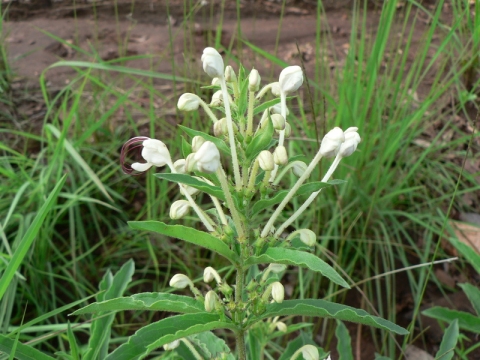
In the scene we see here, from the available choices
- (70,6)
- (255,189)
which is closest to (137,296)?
(255,189)

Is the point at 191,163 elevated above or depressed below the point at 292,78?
below

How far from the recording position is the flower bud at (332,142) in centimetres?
101

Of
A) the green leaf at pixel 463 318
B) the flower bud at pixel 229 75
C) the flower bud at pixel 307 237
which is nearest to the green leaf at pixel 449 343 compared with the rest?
the green leaf at pixel 463 318

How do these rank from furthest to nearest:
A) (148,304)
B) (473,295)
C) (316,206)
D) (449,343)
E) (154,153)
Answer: (316,206) → (473,295) → (449,343) → (154,153) → (148,304)

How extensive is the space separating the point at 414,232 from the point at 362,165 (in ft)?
1.29

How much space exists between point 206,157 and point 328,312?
349mm

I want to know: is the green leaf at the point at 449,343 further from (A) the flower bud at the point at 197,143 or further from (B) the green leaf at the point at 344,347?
(A) the flower bud at the point at 197,143

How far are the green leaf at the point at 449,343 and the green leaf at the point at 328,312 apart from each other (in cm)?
43

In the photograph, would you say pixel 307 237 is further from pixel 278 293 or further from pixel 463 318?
pixel 463 318

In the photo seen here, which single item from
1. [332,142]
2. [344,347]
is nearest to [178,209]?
[332,142]

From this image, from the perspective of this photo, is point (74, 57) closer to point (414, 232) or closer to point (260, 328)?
point (414, 232)

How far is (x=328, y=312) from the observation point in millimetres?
948

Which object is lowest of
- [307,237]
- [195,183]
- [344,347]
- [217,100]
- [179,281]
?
[344,347]

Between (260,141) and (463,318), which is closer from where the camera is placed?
(260,141)
